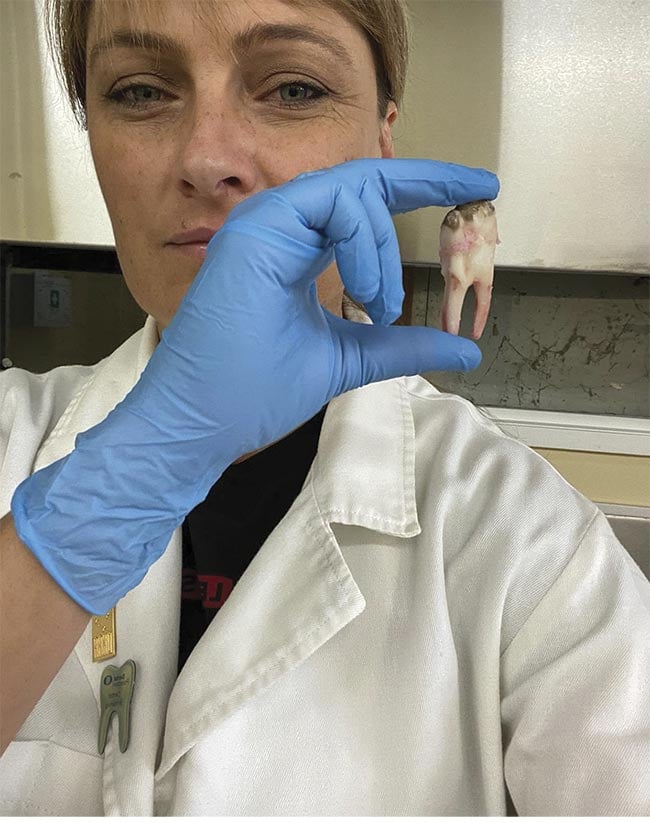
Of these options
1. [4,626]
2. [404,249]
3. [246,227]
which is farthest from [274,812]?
[404,249]

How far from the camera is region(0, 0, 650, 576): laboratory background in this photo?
145 centimetres

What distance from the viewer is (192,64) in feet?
2.11

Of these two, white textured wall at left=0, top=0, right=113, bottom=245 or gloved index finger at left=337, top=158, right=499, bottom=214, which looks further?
Result: white textured wall at left=0, top=0, right=113, bottom=245

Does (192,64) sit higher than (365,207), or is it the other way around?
(192,64)

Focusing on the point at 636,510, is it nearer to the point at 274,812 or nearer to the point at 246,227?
the point at 274,812

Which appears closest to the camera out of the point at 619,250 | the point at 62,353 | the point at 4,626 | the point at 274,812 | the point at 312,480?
the point at 4,626

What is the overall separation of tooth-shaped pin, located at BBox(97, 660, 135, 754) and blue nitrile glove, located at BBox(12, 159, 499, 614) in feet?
0.53

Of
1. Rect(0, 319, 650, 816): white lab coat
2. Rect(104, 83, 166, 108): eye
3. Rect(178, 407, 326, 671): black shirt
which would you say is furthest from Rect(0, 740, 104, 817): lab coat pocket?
Rect(104, 83, 166, 108): eye

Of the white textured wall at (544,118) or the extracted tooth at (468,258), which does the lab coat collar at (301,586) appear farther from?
the white textured wall at (544,118)

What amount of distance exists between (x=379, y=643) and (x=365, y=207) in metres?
0.43

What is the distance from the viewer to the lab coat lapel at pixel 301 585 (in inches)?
24.4

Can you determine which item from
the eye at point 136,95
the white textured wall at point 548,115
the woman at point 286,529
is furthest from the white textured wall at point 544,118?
the eye at point 136,95

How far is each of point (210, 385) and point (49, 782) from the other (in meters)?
0.46

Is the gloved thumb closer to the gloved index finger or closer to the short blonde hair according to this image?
the gloved index finger
